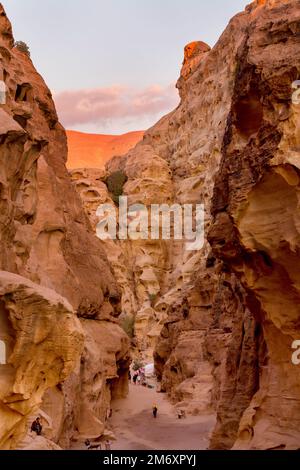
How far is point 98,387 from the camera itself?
1889 cm

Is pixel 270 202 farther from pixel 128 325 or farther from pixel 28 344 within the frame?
pixel 128 325

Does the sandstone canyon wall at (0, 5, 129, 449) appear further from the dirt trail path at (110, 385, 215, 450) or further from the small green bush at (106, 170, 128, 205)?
the small green bush at (106, 170, 128, 205)

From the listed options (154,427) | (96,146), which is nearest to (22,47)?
(154,427)

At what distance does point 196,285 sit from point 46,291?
22192 millimetres

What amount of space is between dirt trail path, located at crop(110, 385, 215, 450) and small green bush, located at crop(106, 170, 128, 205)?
28.8 metres

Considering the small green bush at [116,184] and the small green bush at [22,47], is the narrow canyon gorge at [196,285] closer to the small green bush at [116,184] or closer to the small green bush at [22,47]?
the small green bush at [22,47]

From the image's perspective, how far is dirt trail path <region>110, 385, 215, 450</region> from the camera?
16.9m

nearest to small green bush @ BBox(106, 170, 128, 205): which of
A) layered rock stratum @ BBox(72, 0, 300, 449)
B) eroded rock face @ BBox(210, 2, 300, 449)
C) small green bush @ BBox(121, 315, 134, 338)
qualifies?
small green bush @ BBox(121, 315, 134, 338)

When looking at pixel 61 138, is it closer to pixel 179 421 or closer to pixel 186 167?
pixel 179 421

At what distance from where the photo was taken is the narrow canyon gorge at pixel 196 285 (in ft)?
20.7

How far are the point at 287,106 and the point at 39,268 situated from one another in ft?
34.1

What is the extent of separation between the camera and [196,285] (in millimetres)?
28109

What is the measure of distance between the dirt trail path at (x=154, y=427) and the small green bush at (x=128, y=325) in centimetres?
1773
